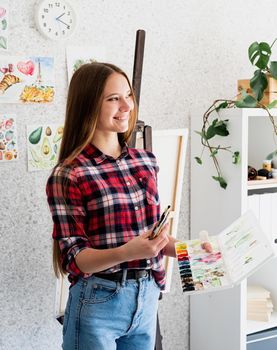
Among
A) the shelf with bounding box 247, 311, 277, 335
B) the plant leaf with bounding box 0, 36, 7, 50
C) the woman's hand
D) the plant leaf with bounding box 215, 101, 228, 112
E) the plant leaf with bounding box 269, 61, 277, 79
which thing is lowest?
the shelf with bounding box 247, 311, 277, 335

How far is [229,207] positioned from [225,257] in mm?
637

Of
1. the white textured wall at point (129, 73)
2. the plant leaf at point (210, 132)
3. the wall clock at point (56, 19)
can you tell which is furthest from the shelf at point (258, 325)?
the wall clock at point (56, 19)

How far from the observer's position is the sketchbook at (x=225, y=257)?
4.04 ft

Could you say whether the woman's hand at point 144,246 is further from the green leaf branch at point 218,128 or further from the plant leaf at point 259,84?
the plant leaf at point 259,84

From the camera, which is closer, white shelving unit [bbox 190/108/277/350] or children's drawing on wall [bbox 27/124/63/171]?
A: children's drawing on wall [bbox 27/124/63/171]

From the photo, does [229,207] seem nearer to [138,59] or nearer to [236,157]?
[236,157]

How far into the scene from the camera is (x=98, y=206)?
1.27 meters

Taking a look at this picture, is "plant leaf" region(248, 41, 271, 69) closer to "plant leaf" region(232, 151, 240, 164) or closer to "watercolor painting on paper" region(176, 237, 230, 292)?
"plant leaf" region(232, 151, 240, 164)

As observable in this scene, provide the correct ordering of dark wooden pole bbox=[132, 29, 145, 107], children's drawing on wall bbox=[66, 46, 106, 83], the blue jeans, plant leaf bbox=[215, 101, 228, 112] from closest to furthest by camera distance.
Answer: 1. the blue jeans
2. dark wooden pole bbox=[132, 29, 145, 107]
3. children's drawing on wall bbox=[66, 46, 106, 83]
4. plant leaf bbox=[215, 101, 228, 112]

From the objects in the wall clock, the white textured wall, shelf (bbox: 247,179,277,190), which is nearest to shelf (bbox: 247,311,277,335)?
the white textured wall

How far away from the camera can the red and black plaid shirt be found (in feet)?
4.07

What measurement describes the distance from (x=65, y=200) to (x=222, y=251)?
0.45 m

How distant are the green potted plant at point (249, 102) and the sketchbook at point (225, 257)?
0.55 metres

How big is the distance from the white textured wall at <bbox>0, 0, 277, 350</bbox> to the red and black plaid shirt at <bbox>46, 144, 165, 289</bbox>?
21.2 inches
